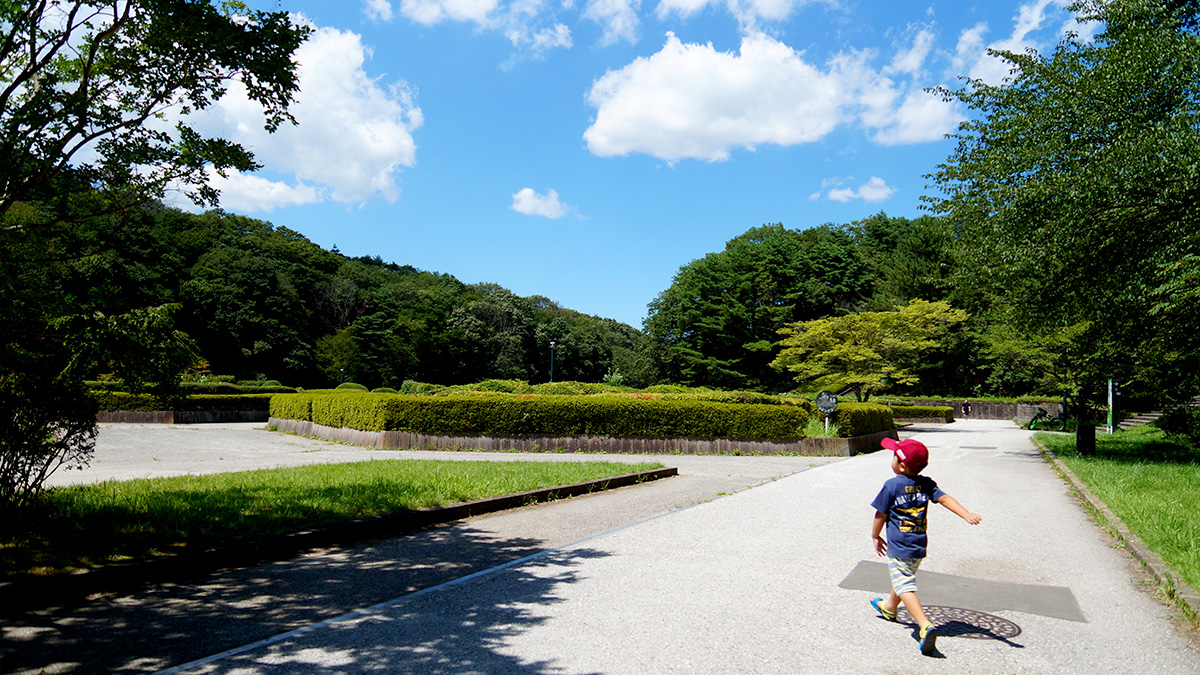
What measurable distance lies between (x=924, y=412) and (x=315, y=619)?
165ft

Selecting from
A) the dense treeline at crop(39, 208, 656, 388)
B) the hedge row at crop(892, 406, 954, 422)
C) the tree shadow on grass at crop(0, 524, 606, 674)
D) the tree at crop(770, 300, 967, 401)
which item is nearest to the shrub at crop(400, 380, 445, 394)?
the tree at crop(770, 300, 967, 401)

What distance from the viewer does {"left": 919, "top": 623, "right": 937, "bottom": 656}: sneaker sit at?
4.18 metres

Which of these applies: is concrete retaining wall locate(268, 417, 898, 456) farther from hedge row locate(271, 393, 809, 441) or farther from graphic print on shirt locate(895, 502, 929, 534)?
graphic print on shirt locate(895, 502, 929, 534)

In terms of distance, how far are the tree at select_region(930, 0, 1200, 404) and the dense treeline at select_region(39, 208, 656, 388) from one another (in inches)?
1738

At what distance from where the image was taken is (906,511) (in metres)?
4.59

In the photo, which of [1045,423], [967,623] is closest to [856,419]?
[967,623]

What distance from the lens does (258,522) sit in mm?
7211

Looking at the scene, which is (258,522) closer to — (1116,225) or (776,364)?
(1116,225)

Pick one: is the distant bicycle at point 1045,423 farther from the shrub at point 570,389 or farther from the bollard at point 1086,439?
the shrub at point 570,389

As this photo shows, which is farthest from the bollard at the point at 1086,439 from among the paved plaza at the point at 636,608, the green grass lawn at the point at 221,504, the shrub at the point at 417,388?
the shrub at the point at 417,388

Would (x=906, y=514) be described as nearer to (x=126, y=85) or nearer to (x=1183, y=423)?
(x=126, y=85)

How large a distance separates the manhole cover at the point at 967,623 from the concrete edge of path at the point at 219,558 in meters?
5.42

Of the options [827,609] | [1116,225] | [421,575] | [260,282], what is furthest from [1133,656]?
[260,282]

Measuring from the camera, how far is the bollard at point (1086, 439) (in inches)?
733
